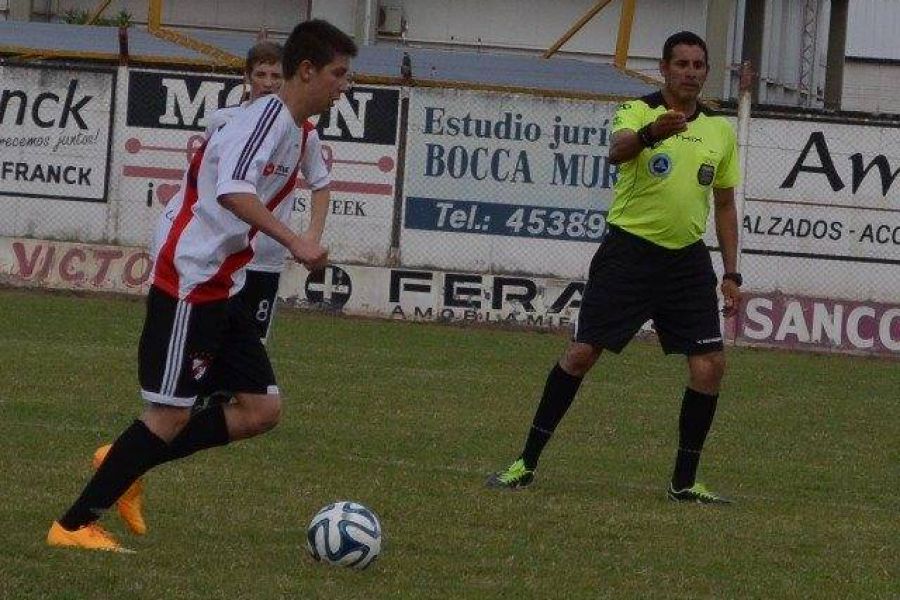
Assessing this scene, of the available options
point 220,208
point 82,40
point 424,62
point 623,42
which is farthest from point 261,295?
point 82,40

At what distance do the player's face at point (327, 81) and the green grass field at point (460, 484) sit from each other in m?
1.50

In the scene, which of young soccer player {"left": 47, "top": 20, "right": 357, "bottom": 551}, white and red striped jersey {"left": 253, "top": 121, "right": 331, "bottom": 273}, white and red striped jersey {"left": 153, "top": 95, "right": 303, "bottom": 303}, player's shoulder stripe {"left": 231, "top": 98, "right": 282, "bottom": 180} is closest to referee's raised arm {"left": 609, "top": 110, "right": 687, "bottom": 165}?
white and red striped jersey {"left": 253, "top": 121, "right": 331, "bottom": 273}

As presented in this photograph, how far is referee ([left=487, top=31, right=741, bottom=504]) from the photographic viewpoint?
8.00 metres

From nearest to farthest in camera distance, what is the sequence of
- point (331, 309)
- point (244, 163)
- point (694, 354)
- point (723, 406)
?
point (244, 163) → point (694, 354) → point (723, 406) → point (331, 309)

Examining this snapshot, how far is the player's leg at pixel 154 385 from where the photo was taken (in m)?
5.95

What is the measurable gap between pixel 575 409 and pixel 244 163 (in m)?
6.27

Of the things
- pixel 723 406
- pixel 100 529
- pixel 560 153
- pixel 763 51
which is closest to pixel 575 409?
pixel 723 406

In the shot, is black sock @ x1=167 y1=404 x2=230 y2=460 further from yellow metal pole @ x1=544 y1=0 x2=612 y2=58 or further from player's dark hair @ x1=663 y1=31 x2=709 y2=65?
yellow metal pole @ x1=544 y1=0 x2=612 y2=58

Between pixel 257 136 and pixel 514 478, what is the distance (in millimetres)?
2833

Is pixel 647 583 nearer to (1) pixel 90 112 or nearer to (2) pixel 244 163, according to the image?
(2) pixel 244 163

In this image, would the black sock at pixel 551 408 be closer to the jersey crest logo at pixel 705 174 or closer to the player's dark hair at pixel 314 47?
the jersey crest logo at pixel 705 174

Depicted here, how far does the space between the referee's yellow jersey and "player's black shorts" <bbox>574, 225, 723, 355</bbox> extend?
7 centimetres

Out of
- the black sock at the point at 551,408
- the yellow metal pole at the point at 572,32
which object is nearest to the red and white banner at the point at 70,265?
the yellow metal pole at the point at 572,32

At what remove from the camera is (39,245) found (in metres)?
18.8
